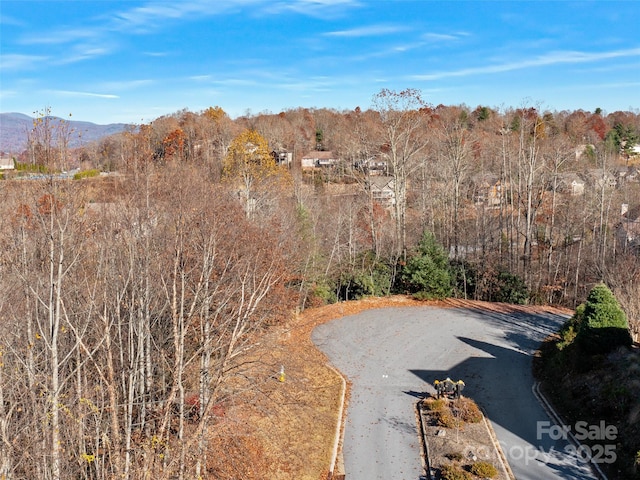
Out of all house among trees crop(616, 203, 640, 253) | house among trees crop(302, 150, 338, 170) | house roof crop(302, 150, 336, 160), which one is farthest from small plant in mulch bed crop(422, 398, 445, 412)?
house roof crop(302, 150, 336, 160)

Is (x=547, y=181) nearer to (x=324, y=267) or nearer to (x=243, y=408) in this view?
(x=324, y=267)

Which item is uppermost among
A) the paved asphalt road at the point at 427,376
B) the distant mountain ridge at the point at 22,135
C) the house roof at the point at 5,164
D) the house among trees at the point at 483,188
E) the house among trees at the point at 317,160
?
the house among trees at the point at 317,160

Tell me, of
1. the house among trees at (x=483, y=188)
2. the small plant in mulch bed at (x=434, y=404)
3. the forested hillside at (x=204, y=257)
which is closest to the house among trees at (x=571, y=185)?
the forested hillside at (x=204, y=257)

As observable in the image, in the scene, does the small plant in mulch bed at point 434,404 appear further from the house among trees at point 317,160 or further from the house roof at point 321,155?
the house roof at point 321,155

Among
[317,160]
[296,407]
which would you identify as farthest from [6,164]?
[317,160]

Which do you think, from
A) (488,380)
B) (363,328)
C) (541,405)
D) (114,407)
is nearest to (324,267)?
(363,328)

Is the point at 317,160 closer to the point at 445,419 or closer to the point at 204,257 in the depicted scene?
the point at 445,419
